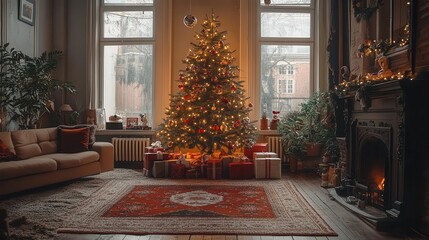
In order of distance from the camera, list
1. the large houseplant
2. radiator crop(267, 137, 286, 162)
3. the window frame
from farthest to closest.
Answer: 1. the window frame
2. radiator crop(267, 137, 286, 162)
3. the large houseplant

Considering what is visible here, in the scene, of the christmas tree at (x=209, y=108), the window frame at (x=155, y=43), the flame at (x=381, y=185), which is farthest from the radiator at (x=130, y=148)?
the flame at (x=381, y=185)

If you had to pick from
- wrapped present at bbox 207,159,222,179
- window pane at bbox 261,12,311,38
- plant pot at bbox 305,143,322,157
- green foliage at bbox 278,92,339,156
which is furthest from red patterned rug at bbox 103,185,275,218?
window pane at bbox 261,12,311,38

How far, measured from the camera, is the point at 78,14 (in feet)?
26.9

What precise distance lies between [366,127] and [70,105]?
581 cm

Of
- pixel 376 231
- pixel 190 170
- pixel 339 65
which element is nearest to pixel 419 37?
pixel 376 231

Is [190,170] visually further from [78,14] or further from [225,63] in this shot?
[78,14]

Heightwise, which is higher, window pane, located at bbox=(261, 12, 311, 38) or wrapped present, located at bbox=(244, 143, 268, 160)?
window pane, located at bbox=(261, 12, 311, 38)

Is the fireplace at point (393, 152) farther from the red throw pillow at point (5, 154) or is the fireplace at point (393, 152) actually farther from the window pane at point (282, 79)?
the red throw pillow at point (5, 154)

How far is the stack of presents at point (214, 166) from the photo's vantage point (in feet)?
22.2

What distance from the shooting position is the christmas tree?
276 inches

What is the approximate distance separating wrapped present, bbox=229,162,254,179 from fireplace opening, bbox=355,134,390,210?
207 centimetres

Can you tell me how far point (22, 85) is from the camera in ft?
21.7

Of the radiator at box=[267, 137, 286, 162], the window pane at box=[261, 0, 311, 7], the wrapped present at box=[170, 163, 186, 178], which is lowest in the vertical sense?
the wrapped present at box=[170, 163, 186, 178]

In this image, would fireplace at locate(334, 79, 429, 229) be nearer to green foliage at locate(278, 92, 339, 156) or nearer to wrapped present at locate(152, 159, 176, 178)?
green foliage at locate(278, 92, 339, 156)
